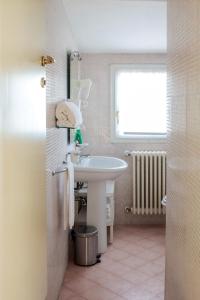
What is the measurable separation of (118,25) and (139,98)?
1.31m

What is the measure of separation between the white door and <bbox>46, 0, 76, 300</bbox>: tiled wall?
0.62 meters

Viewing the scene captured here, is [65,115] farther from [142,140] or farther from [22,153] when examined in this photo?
[142,140]

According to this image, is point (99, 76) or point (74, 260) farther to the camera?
point (99, 76)

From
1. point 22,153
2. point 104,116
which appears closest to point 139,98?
point 104,116

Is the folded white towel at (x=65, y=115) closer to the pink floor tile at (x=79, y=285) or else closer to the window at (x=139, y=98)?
the pink floor tile at (x=79, y=285)

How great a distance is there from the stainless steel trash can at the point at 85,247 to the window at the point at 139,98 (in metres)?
1.45

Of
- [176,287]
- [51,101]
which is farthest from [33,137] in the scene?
[176,287]

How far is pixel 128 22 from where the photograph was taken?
285cm

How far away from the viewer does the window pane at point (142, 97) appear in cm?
412

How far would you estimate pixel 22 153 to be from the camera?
112cm

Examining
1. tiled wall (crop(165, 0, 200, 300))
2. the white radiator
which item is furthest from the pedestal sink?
tiled wall (crop(165, 0, 200, 300))

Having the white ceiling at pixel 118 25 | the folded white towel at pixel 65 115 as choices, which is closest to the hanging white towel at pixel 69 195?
the folded white towel at pixel 65 115

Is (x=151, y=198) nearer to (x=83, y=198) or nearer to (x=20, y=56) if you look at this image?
(x=83, y=198)

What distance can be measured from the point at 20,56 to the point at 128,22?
77.8 inches
